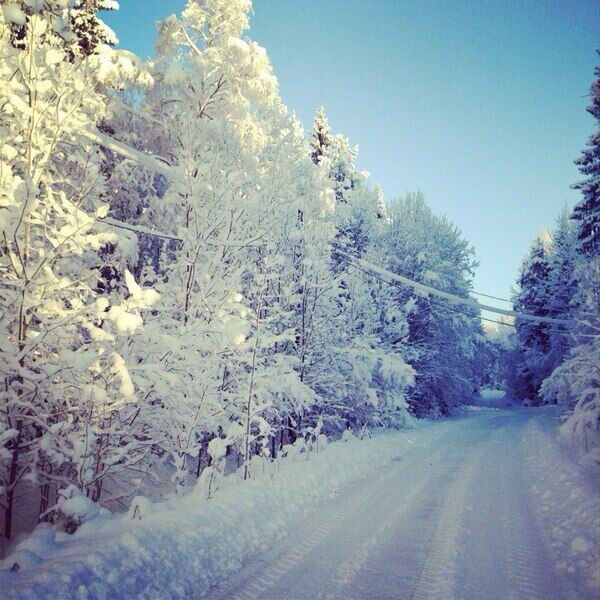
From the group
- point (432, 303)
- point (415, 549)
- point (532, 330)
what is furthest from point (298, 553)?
point (532, 330)

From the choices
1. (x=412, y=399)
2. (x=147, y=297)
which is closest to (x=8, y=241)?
(x=147, y=297)

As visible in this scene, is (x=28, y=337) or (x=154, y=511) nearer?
(x=28, y=337)

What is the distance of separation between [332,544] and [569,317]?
28.1m

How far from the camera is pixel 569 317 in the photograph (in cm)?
2625

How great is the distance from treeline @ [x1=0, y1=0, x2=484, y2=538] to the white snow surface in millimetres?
874

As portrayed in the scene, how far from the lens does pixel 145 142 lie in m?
12.1

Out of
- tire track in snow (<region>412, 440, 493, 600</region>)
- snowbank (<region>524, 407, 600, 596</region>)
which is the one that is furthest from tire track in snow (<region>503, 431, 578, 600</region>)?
tire track in snow (<region>412, 440, 493, 600</region>)

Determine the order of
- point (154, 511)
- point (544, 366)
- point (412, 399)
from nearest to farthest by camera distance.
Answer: point (154, 511)
point (412, 399)
point (544, 366)

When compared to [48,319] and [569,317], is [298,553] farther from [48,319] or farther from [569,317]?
[569,317]

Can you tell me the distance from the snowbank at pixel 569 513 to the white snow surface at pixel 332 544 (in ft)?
0.09

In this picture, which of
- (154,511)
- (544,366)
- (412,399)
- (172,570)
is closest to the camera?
(172,570)

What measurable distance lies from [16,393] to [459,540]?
21.2ft

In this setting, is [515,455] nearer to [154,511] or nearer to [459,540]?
[459,540]

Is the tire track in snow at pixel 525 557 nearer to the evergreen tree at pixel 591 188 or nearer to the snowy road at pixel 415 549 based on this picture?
the snowy road at pixel 415 549
